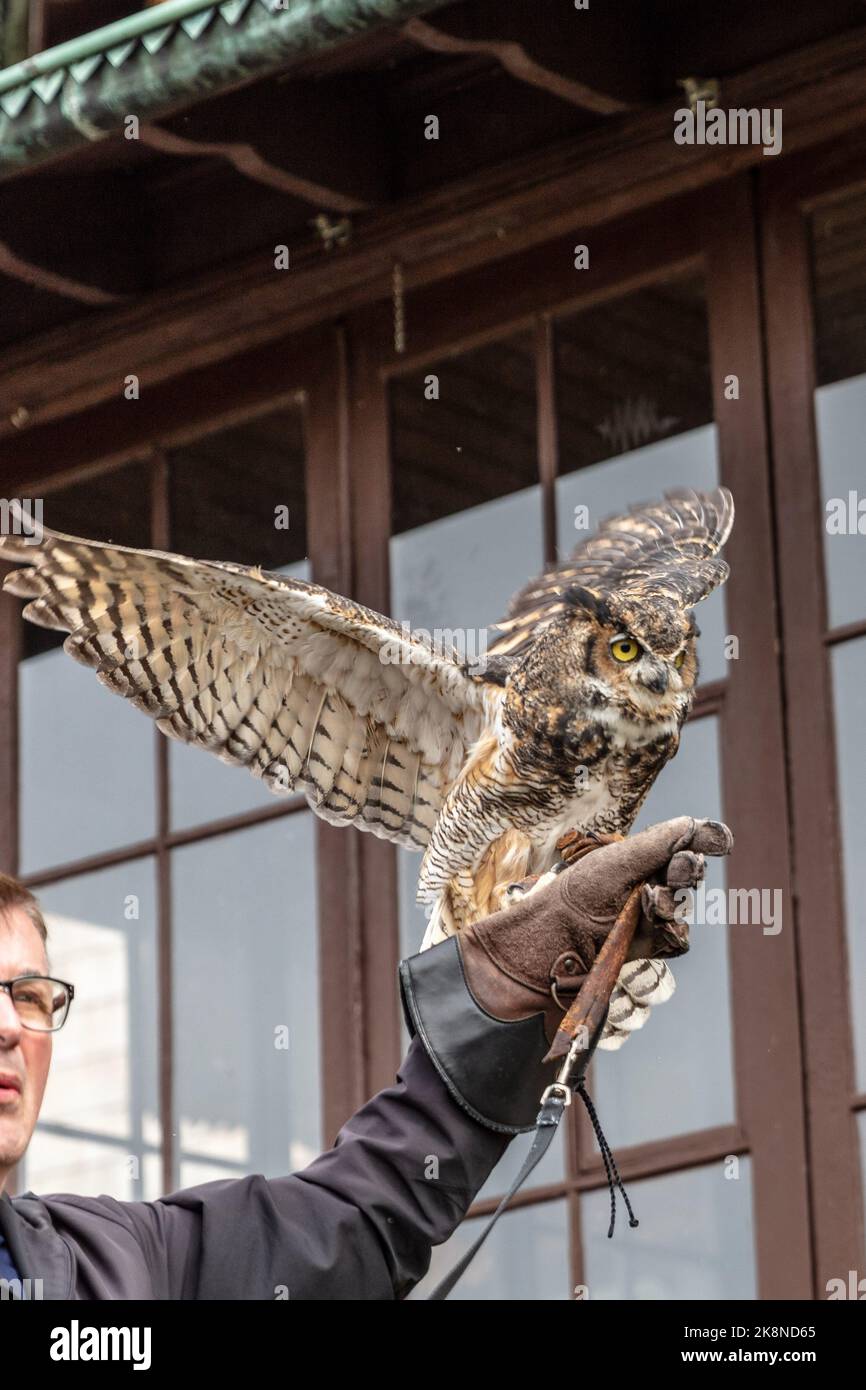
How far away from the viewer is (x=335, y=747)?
6375mm

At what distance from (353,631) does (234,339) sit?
1.88 m

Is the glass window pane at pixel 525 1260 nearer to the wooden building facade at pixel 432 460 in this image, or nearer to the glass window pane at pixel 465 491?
the wooden building facade at pixel 432 460

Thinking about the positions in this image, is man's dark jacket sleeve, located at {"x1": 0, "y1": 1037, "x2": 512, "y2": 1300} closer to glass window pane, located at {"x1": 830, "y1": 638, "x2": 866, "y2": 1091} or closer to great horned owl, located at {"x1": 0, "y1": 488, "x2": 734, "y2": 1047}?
great horned owl, located at {"x1": 0, "y1": 488, "x2": 734, "y2": 1047}

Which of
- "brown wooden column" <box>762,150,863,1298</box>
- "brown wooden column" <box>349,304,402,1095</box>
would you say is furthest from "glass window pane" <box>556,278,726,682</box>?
"brown wooden column" <box>349,304,402,1095</box>

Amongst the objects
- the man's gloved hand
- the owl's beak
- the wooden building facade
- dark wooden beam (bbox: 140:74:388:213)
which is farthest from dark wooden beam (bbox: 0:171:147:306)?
the man's gloved hand

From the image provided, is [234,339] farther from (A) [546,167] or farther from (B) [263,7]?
(B) [263,7]

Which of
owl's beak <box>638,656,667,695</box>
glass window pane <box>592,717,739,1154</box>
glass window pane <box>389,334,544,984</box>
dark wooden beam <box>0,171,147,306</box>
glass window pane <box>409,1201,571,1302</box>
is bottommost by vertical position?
glass window pane <box>409,1201,571,1302</box>

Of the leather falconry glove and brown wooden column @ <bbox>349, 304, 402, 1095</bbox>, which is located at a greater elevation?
brown wooden column @ <bbox>349, 304, 402, 1095</bbox>

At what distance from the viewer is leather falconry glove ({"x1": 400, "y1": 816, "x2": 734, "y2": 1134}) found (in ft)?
11.9

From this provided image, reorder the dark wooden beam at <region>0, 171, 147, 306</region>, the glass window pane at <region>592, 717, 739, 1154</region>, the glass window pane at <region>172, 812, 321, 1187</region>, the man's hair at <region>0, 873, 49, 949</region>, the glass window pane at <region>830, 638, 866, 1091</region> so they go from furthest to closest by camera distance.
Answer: the dark wooden beam at <region>0, 171, 147, 306</region> → the glass window pane at <region>172, 812, 321, 1187</region> → the glass window pane at <region>592, 717, 739, 1154</region> → the glass window pane at <region>830, 638, 866, 1091</region> → the man's hair at <region>0, 873, 49, 949</region>

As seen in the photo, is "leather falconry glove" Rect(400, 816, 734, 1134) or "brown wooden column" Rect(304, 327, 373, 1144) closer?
"leather falconry glove" Rect(400, 816, 734, 1134)

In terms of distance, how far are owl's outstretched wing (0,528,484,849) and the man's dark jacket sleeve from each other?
2134mm

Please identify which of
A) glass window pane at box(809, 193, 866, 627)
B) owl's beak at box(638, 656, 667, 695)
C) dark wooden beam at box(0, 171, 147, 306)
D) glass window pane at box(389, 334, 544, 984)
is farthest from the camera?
dark wooden beam at box(0, 171, 147, 306)
